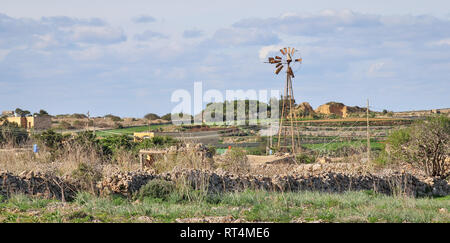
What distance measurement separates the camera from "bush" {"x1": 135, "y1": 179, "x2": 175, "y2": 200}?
34.8 ft

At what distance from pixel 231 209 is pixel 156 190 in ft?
7.64

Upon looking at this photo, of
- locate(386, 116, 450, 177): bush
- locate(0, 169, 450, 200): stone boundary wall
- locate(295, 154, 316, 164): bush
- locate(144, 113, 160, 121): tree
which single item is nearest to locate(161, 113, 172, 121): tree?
locate(144, 113, 160, 121): tree

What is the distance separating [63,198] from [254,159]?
625 inches

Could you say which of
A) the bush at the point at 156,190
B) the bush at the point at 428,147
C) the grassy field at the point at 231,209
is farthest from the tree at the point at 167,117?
the grassy field at the point at 231,209

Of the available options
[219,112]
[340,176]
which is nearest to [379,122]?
[219,112]

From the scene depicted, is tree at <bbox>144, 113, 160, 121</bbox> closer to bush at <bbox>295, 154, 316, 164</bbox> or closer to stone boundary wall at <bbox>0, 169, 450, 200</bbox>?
bush at <bbox>295, 154, 316, 164</bbox>

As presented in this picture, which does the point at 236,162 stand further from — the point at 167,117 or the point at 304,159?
the point at 167,117

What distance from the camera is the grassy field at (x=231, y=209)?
26.9 feet

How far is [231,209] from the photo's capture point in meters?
9.09

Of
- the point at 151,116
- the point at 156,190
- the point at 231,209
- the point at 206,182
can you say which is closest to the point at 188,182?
the point at 206,182

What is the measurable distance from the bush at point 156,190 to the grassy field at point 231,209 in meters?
0.24

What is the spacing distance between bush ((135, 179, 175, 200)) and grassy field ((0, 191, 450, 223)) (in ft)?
0.80
